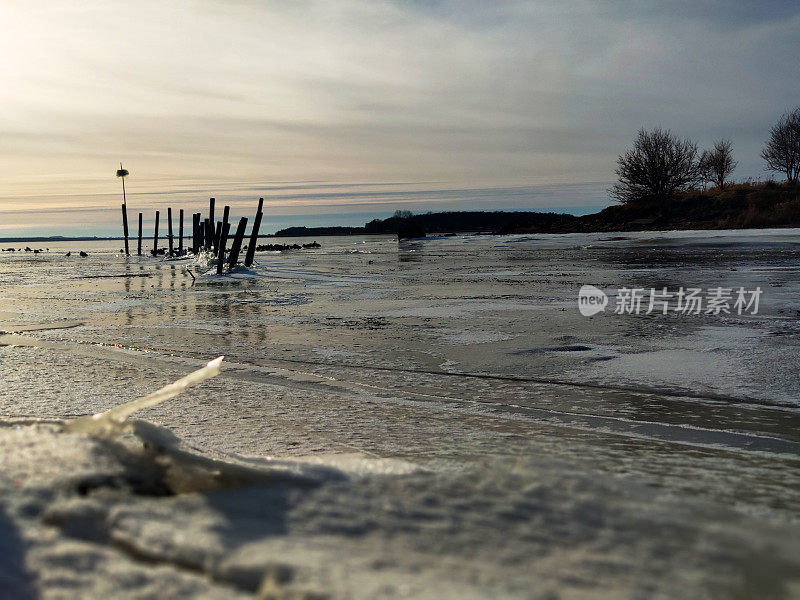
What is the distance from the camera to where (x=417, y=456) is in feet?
8.02

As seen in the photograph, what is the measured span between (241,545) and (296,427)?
74.0 inches

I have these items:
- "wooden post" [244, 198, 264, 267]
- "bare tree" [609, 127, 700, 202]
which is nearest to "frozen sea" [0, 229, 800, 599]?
"wooden post" [244, 198, 264, 267]

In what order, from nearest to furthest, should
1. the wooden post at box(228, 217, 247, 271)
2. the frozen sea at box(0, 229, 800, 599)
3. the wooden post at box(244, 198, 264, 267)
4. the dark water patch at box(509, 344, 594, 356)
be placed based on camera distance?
the frozen sea at box(0, 229, 800, 599)
the dark water patch at box(509, 344, 594, 356)
the wooden post at box(228, 217, 247, 271)
the wooden post at box(244, 198, 264, 267)

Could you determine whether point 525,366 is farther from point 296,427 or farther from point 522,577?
point 522,577

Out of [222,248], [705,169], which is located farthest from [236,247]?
[705,169]

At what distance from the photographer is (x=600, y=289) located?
9305 millimetres

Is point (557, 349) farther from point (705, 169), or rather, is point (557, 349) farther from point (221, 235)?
point (705, 169)

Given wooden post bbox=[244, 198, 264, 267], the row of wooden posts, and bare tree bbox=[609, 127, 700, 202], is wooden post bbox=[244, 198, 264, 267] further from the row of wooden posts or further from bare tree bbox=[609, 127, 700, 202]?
bare tree bbox=[609, 127, 700, 202]

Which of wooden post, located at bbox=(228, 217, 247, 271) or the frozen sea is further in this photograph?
wooden post, located at bbox=(228, 217, 247, 271)

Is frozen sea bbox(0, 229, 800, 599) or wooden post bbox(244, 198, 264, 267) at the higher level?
wooden post bbox(244, 198, 264, 267)

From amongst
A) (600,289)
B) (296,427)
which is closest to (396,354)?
(296,427)

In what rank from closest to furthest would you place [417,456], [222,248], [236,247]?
[417,456] < [236,247] < [222,248]

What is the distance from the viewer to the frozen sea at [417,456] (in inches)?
40.9

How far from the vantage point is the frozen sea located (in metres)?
1.04
